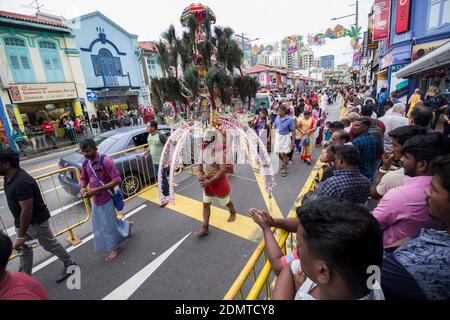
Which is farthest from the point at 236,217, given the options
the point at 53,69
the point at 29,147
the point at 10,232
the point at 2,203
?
the point at 53,69

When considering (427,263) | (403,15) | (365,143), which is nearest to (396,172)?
(365,143)

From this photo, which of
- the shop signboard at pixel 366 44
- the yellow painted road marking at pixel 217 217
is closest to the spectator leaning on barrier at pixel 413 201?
the yellow painted road marking at pixel 217 217

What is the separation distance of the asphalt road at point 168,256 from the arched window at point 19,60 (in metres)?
14.7

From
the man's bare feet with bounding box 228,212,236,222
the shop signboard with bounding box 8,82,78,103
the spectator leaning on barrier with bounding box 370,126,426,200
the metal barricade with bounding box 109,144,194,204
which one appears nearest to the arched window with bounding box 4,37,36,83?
the shop signboard with bounding box 8,82,78,103

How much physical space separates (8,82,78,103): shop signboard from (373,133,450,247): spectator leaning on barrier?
743 inches

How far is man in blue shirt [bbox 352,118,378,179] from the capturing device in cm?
334

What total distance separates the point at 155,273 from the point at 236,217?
1658 mm

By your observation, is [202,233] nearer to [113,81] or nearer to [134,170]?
[134,170]

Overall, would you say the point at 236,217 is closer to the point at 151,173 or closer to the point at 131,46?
the point at 151,173

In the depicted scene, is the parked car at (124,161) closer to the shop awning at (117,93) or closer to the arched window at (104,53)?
the shop awning at (117,93)

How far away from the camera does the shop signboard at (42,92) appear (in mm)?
13977

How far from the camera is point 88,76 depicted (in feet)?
61.1

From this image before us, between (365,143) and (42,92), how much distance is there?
62.0 feet
